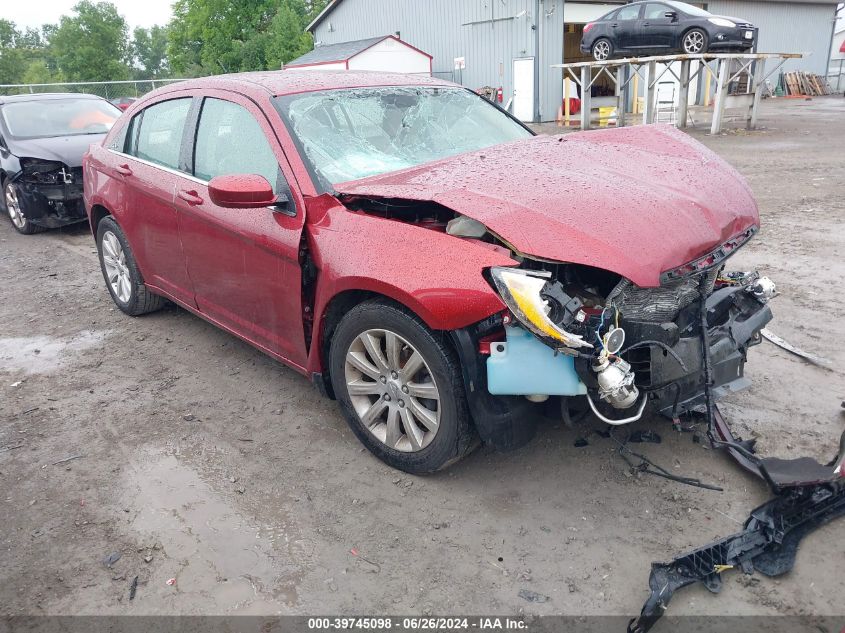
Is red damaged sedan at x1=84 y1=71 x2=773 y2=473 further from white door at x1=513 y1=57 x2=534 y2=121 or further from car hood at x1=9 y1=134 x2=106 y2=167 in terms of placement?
white door at x1=513 y1=57 x2=534 y2=121

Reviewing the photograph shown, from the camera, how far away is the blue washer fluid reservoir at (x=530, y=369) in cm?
260

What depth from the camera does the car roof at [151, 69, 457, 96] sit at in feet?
12.2

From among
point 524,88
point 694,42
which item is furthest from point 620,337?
point 524,88

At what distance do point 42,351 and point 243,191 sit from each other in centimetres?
282

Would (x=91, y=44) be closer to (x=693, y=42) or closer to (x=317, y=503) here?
(x=693, y=42)

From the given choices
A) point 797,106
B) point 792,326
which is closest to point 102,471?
point 792,326

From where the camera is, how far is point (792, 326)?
15.1 feet

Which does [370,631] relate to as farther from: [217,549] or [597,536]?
[597,536]

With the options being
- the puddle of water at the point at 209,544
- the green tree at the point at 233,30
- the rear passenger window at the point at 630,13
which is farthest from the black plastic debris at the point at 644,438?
the green tree at the point at 233,30

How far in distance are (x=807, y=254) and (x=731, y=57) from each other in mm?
11009

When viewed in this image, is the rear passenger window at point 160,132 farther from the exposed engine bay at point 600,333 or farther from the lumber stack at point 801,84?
the lumber stack at point 801,84

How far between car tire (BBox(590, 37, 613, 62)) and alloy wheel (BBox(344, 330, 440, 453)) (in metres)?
16.5

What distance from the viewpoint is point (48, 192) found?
8.32m

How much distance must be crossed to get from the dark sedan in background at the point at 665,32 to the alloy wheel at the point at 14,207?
1420cm
